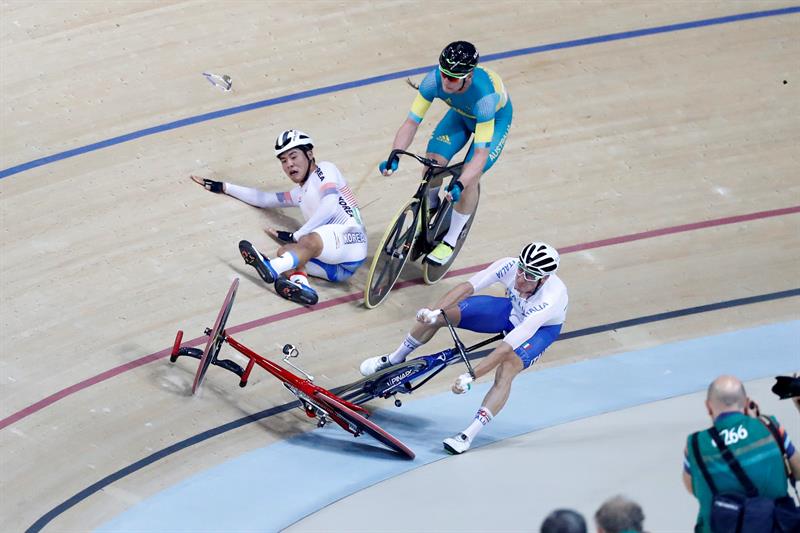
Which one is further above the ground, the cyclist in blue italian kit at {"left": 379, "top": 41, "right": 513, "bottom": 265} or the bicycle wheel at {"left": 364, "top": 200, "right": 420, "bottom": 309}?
the cyclist in blue italian kit at {"left": 379, "top": 41, "right": 513, "bottom": 265}

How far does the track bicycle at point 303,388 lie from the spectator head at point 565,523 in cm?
229

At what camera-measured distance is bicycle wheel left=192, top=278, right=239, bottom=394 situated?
5.34 metres

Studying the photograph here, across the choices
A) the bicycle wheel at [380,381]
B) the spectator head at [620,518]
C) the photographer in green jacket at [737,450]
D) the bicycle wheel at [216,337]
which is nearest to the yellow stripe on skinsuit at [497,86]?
the bicycle wheel at [380,381]

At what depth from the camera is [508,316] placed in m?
5.52

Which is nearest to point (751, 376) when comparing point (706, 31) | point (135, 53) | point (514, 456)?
point (514, 456)

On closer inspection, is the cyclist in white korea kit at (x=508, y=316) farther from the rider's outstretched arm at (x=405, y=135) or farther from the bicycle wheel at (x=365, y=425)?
the rider's outstretched arm at (x=405, y=135)

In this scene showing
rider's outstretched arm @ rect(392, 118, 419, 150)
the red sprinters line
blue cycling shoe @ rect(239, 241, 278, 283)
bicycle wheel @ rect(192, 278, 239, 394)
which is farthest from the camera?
rider's outstretched arm @ rect(392, 118, 419, 150)

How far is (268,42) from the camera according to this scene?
8336 mm

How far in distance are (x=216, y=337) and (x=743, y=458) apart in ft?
8.45

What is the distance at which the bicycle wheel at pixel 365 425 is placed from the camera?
206 inches

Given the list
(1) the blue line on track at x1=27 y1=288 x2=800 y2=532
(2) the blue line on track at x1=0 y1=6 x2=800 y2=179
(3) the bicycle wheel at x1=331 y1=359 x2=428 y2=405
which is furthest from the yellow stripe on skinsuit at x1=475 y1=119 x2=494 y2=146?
(2) the blue line on track at x1=0 y1=6 x2=800 y2=179

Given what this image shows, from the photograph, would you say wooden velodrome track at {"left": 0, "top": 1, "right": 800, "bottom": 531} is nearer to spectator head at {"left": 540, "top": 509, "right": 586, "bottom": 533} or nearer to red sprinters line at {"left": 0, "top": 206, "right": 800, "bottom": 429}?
red sprinters line at {"left": 0, "top": 206, "right": 800, "bottom": 429}

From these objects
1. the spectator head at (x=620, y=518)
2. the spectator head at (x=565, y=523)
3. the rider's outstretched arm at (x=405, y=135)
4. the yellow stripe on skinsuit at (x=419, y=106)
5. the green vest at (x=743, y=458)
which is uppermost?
the yellow stripe on skinsuit at (x=419, y=106)

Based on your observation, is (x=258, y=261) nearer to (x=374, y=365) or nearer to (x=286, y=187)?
(x=374, y=365)
